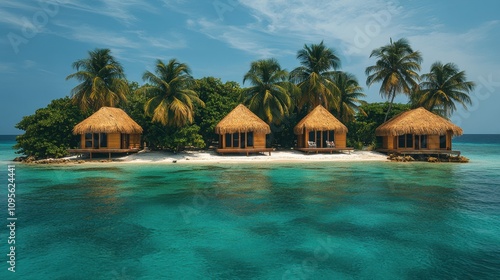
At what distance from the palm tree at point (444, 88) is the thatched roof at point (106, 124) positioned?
25.6 m

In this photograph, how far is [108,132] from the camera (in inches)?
884

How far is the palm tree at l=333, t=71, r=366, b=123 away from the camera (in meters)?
29.8

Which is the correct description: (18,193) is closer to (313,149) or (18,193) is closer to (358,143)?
(313,149)

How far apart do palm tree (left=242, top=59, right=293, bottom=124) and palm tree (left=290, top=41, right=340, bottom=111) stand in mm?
2285

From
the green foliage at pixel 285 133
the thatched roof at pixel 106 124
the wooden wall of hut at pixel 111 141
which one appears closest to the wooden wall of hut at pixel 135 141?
the wooden wall of hut at pixel 111 141

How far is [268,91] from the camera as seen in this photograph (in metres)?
26.6

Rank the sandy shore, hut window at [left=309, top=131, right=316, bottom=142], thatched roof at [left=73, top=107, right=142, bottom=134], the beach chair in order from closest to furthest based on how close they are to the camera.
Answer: thatched roof at [left=73, top=107, right=142, bottom=134], the sandy shore, the beach chair, hut window at [left=309, top=131, right=316, bottom=142]

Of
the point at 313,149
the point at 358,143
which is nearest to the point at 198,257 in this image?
the point at 313,149

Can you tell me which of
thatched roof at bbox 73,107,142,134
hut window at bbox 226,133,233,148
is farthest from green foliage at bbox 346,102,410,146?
thatched roof at bbox 73,107,142,134

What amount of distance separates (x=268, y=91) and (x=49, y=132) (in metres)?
17.2

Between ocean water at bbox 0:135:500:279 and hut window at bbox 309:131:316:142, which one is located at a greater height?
hut window at bbox 309:131:316:142

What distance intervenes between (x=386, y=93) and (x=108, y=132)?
78.6ft

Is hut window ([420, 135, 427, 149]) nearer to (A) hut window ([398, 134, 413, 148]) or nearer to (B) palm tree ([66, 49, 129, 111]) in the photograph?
(A) hut window ([398, 134, 413, 148])

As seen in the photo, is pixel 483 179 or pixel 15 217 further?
pixel 483 179
